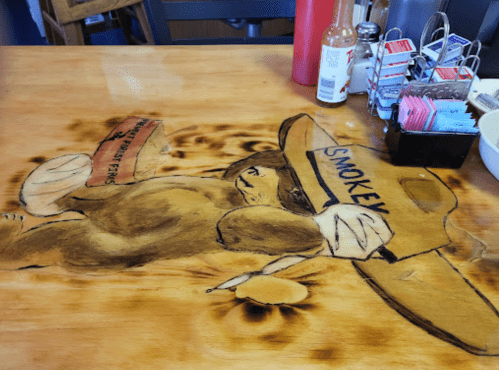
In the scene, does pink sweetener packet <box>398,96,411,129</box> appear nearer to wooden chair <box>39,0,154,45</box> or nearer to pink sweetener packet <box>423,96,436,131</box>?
pink sweetener packet <box>423,96,436,131</box>

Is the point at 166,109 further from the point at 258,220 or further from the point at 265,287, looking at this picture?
the point at 265,287

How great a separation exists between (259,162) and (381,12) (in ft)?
2.10

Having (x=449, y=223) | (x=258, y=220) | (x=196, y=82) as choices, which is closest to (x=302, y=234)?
(x=258, y=220)

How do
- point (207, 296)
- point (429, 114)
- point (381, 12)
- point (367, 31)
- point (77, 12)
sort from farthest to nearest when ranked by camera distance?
point (77, 12) → point (381, 12) → point (367, 31) → point (429, 114) → point (207, 296)

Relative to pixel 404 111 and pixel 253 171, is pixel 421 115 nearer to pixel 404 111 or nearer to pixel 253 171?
pixel 404 111

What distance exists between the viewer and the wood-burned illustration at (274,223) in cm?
49

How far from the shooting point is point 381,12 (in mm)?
1036

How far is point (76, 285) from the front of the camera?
0.50 m

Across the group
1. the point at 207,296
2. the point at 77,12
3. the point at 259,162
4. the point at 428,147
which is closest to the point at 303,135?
the point at 259,162

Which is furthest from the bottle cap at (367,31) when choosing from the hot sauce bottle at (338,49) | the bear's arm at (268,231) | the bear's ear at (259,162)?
the bear's arm at (268,231)

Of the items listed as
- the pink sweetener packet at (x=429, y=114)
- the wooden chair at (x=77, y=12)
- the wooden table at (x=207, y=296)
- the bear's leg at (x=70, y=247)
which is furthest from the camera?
the wooden chair at (x=77, y=12)

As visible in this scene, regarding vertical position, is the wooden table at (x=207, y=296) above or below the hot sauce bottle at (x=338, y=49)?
below

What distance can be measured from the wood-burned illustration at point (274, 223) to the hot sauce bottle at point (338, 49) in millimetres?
164

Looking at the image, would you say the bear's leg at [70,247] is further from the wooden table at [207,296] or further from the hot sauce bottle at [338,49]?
the hot sauce bottle at [338,49]
